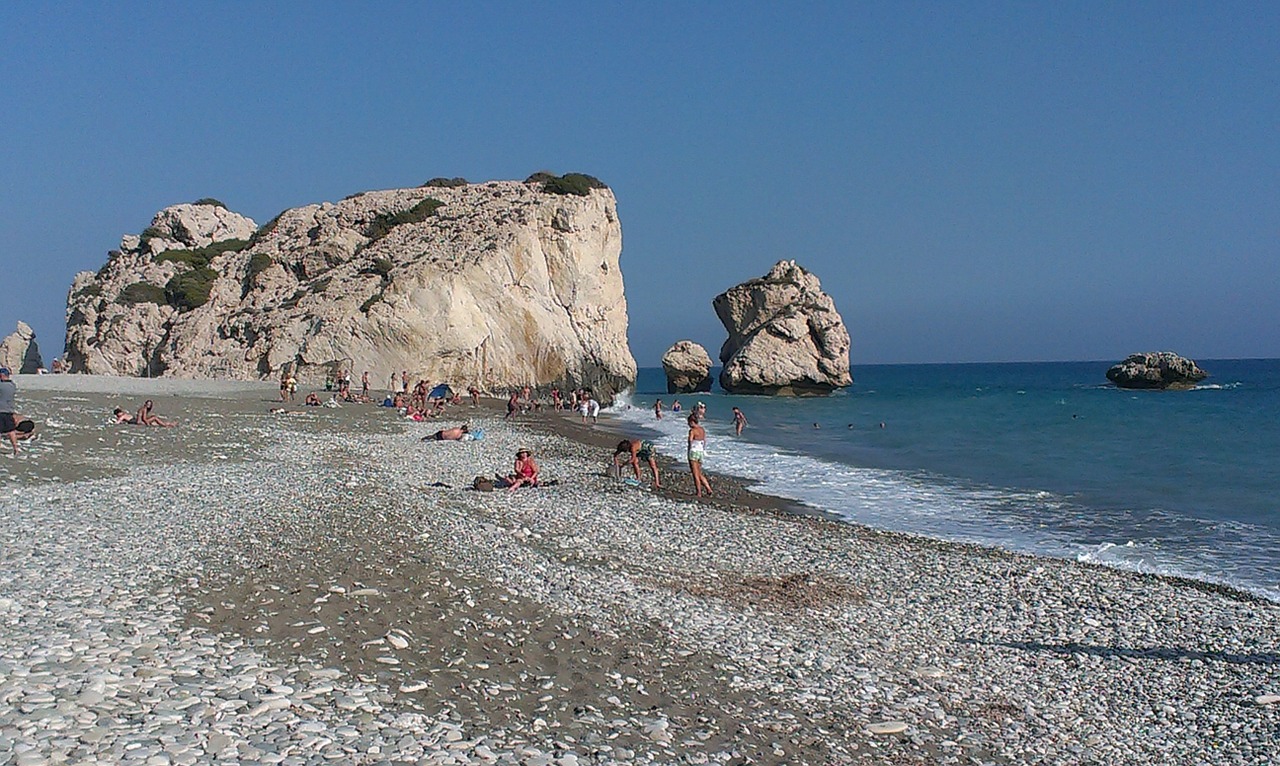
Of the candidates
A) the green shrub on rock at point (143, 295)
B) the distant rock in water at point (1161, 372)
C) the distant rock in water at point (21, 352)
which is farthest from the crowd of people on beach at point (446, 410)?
the distant rock in water at point (1161, 372)

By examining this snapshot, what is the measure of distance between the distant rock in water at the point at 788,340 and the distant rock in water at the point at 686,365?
7.30ft

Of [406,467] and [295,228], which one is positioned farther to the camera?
[295,228]

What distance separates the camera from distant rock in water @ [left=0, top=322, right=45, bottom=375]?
58719 mm

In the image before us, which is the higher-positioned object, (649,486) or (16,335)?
(16,335)

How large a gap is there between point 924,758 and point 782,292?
73550mm

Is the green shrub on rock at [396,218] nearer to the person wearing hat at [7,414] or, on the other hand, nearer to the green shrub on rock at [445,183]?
the green shrub on rock at [445,183]

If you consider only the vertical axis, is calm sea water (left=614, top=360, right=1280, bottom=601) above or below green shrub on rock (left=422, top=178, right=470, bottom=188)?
below

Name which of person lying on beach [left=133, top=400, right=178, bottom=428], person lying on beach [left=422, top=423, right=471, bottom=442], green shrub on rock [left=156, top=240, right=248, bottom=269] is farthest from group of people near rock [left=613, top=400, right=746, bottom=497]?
green shrub on rock [left=156, top=240, right=248, bottom=269]

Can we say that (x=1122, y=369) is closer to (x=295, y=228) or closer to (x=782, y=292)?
(x=782, y=292)

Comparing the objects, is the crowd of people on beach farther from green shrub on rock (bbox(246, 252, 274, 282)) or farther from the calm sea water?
green shrub on rock (bbox(246, 252, 274, 282))

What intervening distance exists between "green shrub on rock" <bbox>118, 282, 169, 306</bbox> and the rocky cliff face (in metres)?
0.10

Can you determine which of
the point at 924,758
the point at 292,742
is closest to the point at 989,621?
the point at 924,758

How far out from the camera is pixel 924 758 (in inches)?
249

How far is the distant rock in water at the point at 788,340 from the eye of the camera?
247ft
